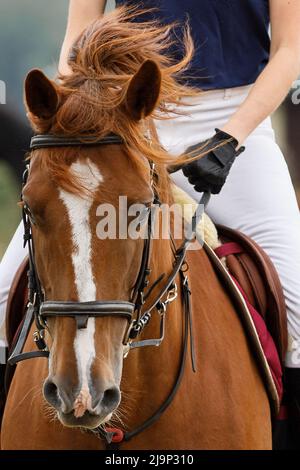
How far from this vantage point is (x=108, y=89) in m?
2.60

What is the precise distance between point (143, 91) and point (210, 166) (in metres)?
0.52

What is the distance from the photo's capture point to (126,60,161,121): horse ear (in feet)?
8.19

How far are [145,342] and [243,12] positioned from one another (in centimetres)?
184

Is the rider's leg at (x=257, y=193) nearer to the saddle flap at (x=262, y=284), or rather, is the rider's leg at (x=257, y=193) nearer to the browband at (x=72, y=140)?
the saddle flap at (x=262, y=284)

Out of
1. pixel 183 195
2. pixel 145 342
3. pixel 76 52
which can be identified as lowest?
pixel 145 342

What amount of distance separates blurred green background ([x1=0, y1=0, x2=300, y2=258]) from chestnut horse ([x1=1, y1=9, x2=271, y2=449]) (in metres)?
4.16

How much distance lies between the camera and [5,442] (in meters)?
3.08

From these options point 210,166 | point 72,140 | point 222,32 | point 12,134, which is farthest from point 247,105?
point 12,134

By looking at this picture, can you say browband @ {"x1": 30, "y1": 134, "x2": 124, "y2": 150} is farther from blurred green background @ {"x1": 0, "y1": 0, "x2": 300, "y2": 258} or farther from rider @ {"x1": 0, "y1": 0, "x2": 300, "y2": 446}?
blurred green background @ {"x1": 0, "y1": 0, "x2": 300, "y2": 258}

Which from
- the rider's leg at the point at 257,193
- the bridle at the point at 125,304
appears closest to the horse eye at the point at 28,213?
the bridle at the point at 125,304

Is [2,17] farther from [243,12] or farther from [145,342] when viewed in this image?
[145,342]

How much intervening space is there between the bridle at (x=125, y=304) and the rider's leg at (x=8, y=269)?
15.9 inches

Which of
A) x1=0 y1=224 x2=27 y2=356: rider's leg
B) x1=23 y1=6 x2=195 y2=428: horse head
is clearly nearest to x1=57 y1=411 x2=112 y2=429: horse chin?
x1=23 y1=6 x2=195 y2=428: horse head
